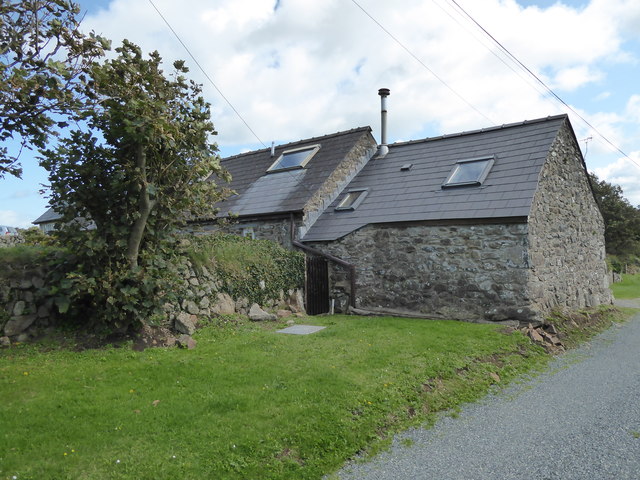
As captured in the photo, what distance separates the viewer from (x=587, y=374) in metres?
7.98

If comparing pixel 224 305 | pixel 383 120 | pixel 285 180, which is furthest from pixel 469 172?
pixel 224 305

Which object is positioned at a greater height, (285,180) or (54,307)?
(285,180)

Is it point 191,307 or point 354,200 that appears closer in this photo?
point 191,307

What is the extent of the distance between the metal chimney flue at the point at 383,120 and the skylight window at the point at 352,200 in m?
2.81

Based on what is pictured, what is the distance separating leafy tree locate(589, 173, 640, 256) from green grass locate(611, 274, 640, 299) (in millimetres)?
2421

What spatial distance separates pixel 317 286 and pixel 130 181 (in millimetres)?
7424

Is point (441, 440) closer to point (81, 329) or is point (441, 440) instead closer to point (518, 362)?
point (518, 362)

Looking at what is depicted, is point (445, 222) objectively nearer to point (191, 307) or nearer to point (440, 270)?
point (440, 270)

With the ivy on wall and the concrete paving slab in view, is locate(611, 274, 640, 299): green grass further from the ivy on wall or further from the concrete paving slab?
the concrete paving slab

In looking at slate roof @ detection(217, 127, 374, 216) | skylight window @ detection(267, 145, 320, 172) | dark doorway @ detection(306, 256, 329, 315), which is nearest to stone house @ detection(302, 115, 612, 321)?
dark doorway @ detection(306, 256, 329, 315)

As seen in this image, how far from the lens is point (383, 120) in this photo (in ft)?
60.1

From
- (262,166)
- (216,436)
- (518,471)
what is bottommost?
(518,471)

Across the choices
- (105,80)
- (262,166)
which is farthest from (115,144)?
(262,166)

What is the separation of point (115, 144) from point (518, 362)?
858 cm
